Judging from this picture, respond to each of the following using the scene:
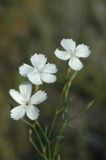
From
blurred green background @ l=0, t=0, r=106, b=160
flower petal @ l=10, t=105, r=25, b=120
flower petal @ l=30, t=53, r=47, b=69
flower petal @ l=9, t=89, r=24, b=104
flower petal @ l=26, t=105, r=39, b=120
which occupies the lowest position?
flower petal @ l=26, t=105, r=39, b=120

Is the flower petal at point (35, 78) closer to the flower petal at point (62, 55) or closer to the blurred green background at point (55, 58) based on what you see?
the flower petal at point (62, 55)

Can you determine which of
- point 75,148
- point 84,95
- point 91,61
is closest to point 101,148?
point 75,148

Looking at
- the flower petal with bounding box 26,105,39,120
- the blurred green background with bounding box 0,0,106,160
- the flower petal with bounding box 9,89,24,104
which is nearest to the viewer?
the flower petal with bounding box 26,105,39,120

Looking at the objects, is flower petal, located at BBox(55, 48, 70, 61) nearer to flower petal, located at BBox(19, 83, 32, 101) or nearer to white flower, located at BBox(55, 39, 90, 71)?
white flower, located at BBox(55, 39, 90, 71)

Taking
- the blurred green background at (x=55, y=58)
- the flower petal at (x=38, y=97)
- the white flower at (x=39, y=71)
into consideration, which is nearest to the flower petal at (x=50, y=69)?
the white flower at (x=39, y=71)

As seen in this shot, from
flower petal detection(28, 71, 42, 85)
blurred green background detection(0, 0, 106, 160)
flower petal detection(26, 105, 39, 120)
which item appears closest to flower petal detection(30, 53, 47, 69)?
flower petal detection(28, 71, 42, 85)

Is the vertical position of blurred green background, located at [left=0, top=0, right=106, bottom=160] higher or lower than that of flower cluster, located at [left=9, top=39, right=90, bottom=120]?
higher

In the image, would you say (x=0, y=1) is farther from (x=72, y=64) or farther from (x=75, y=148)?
(x=72, y=64)
